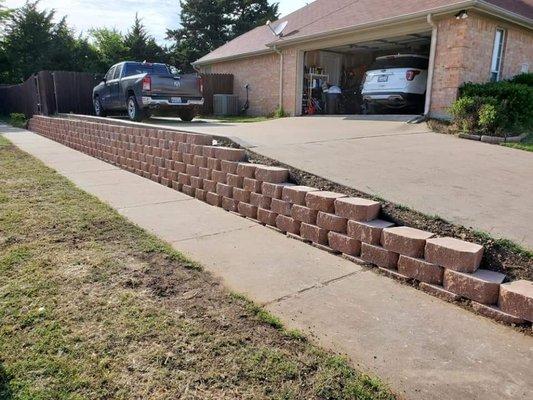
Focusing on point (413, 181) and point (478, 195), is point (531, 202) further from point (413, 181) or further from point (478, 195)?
point (413, 181)

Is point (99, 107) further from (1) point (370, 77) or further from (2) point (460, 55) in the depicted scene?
(2) point (460, 55)

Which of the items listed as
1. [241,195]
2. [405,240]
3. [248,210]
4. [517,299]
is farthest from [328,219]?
[517,299]

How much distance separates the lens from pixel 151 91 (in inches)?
432

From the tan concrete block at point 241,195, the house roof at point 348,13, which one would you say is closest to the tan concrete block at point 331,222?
the tan concrete block at point 241,195

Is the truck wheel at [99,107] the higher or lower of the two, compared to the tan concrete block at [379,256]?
higher

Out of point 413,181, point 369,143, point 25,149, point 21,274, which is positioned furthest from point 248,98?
point 21,274

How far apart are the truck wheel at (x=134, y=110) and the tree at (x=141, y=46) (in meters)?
29.1

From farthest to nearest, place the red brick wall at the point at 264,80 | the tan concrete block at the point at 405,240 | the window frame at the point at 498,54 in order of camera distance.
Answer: the red brick wall at the point at 264,80 → the window frame at the point at 498,54 → the tan concrete block at the point at 405,240

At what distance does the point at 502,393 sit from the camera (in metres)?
2.03

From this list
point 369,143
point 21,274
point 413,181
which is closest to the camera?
point 21,274

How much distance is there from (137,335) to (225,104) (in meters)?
16.5

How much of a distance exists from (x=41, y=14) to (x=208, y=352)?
41381 mm

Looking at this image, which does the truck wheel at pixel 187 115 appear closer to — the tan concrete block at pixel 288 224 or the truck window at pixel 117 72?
the truck window at pixel 117 72

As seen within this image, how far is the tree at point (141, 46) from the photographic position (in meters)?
38.1
